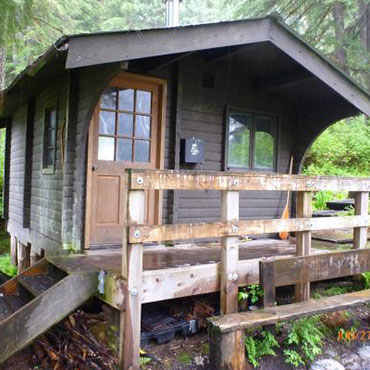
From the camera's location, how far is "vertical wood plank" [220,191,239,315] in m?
3.39

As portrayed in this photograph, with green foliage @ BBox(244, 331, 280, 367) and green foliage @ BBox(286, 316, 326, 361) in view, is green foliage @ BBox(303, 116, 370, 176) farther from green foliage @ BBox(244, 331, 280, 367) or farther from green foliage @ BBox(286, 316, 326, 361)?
green foliage @ BBox(244, 331, 280, 367)

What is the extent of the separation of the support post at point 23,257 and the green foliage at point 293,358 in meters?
5.20

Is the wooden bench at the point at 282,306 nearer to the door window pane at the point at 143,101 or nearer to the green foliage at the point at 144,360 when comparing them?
the green foliage at the point at 144,360

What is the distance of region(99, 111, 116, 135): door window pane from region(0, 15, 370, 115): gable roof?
2.99 feet

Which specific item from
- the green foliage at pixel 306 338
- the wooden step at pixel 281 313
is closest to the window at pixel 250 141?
the wooden step at pixel 281 313

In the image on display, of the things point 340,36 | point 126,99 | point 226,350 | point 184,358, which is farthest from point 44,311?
point 340,36

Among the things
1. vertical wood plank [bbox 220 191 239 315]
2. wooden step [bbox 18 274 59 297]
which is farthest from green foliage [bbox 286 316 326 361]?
wooden step [bbox 18 274 59 297]

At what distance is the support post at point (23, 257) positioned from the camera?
708 cm

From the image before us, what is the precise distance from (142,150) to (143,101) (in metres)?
0.64

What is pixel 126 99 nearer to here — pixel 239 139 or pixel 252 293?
pixel 239 139

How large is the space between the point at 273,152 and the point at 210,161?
118 cm

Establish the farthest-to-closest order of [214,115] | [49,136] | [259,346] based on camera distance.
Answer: [49,136] → [214,115] → [259,346]

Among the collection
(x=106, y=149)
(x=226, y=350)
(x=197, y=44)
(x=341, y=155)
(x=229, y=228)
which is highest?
(x=197, y=44)

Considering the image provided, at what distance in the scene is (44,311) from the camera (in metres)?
3.10
